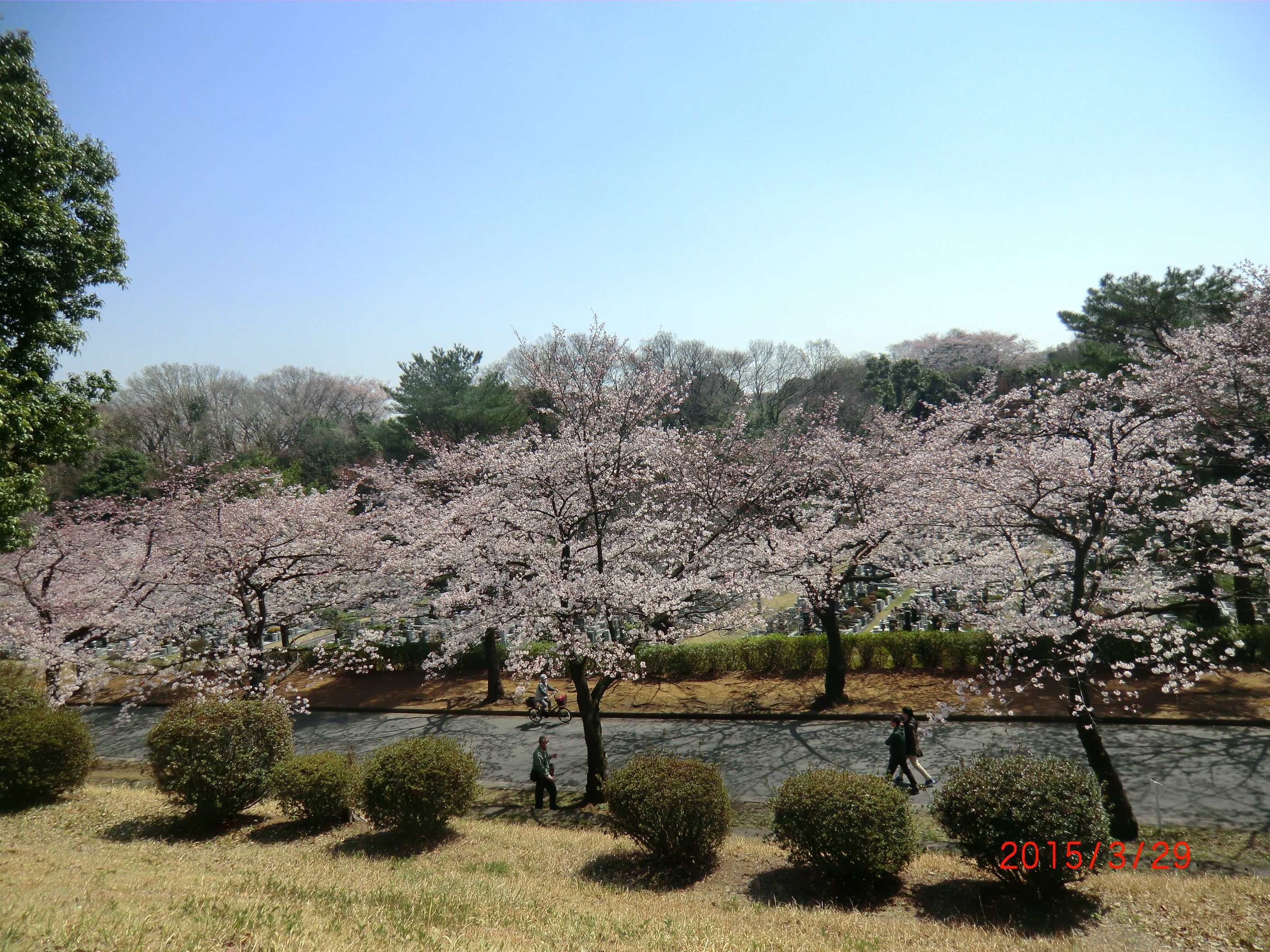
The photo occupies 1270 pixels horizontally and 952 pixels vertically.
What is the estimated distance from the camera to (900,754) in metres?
11.2

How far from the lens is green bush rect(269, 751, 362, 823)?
33.1ft

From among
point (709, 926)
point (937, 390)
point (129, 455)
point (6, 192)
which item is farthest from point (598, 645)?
point (937, 390)

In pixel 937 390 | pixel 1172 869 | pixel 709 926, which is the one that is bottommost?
pixel 1172 869

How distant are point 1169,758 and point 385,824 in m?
13.5

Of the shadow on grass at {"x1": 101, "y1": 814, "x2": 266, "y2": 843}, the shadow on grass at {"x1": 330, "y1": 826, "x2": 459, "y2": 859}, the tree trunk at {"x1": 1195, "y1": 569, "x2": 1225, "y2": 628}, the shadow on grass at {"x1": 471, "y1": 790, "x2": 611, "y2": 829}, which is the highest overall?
the tree trunk at {"x1": 1195, "y1": 569, "x2": 1225, "y2": 628}

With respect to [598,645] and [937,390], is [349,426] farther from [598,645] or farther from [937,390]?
[598,645]

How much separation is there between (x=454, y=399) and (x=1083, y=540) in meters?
30.3

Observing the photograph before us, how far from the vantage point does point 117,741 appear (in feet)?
57.5

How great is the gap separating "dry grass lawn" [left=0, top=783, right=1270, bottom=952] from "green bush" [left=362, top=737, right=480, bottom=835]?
0.38 m

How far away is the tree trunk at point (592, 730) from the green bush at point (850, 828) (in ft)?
15.9

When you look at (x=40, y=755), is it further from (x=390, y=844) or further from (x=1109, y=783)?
(x=1109, y=783)

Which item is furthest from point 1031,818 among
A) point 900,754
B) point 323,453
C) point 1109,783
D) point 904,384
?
point 904,384

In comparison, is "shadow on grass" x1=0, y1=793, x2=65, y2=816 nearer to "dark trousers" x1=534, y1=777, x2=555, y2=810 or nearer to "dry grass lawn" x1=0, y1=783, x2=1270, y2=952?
"dry grass lawn" x1=0, y1=783, x2=1270, y2=952

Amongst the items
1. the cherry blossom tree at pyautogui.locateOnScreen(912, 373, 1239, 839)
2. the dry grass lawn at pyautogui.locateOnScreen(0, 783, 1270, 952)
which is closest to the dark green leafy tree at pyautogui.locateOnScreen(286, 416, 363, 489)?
the dry grass lawn at pyautogui.locateOnScreen(0, 783, 1270, 952)
